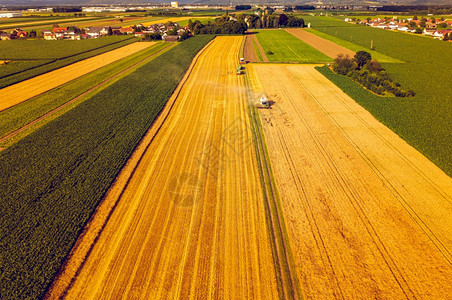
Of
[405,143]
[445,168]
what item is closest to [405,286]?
[445,168]

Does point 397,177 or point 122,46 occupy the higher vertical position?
point 122,46

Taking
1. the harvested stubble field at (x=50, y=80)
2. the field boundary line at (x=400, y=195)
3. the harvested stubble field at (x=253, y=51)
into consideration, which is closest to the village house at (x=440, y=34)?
the harvested stubble field at (x=253, y=51)

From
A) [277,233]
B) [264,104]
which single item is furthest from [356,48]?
[277,233]

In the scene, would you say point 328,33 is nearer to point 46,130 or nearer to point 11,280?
point 46,130

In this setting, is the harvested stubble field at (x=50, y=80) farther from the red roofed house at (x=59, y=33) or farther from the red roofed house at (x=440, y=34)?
the red roofed house at (x=440, y=34)

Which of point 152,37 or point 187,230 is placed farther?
point 152,37

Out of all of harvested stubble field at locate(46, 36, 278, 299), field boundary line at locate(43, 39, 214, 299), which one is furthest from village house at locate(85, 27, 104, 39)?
harvested stubble field at locate(46, 36, 278, 299)

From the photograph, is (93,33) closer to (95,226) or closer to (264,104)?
(264,104)

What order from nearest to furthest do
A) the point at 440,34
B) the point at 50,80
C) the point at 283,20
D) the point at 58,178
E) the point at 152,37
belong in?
the point at 58,178 < the point at 50,80 < the point at 152,37 < the point at 440,34 < the point at 283,20
